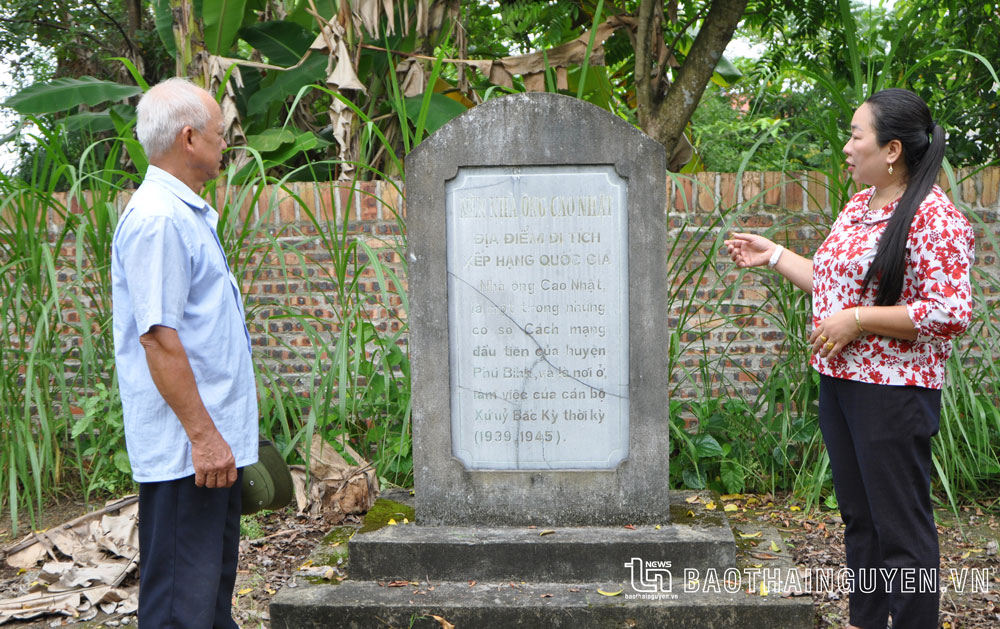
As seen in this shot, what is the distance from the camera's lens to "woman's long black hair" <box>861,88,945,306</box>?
7.65 ft

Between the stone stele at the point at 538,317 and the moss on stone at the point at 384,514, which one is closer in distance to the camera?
the stone stele at the point at 538,317

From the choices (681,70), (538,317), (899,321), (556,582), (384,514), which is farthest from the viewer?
(681,70)

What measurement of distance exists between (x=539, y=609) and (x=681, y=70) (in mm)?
4616

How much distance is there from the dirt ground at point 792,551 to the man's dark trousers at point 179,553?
0.85 m

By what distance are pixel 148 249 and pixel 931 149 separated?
2.04m

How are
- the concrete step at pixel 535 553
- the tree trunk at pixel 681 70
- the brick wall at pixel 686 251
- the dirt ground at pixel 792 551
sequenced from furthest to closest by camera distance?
the tree trunk at pixel 681 70 → the brick wall at pixel 686 251 → the dirt ground at pixel 792 551 → the concrete step at pixel 535 553

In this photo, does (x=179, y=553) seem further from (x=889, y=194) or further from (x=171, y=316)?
(x=889, y=194)

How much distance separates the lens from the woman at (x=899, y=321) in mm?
2311

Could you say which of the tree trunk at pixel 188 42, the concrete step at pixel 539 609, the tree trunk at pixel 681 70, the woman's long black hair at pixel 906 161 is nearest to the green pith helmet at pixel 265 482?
the concrete step at pixel 539 609

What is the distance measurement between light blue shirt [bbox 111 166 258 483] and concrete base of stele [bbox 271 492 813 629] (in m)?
0.84

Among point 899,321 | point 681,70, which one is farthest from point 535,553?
point 681,70

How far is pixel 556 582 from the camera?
2959mm

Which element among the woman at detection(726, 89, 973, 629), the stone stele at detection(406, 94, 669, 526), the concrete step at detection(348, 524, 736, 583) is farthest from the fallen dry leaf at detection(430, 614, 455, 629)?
the woman at detection(726, 89, 973, 629)

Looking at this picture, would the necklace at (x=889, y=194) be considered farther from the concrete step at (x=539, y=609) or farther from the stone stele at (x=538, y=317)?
the concrete step at (x=539, y=609)
